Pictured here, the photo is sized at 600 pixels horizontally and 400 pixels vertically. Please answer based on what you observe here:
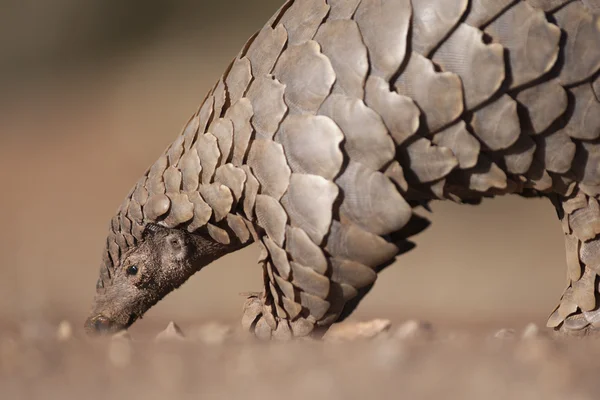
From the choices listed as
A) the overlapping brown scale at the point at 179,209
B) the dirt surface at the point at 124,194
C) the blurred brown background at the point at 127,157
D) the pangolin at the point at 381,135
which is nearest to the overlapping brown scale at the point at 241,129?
the pangolin at the point at 381,135

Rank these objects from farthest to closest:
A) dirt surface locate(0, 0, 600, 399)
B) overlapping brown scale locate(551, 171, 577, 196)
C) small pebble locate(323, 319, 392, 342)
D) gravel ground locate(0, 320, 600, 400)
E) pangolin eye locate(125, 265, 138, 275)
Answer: dirt surface locate(0, 0, 600, 399)
small pebble locate(323, 319, 392, 342)
pangolin eye locate(125, 265, 138, 275)
overlapping brown scale locate(551, 171, 577, 196)
gravel ground locate(0, 320, 600, 400)

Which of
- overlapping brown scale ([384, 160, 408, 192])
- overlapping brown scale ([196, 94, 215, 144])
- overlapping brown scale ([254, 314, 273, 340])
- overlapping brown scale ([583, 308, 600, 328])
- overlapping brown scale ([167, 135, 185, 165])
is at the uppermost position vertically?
overlapping brown scale ([196, 94, 215, 144])

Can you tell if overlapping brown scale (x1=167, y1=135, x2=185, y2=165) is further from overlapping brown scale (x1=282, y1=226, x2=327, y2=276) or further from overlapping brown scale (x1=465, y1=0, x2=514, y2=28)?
overlapping brown scale (x1=465, y1=0, x2=514, y2=28)

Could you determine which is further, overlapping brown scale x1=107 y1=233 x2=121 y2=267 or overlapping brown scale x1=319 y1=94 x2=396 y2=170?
overlapping brown scale x1=107 y1=233 x2=121 y2=267

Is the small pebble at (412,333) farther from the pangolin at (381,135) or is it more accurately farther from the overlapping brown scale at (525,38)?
the overlapping brown scale at (525,38)

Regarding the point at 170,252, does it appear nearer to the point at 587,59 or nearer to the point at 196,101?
the point at 587,59

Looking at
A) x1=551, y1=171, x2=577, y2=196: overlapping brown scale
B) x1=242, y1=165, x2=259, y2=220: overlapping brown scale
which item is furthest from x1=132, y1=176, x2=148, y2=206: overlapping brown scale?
x1=551, y1=171, x2=577, y2=196: overlapping brown scale
